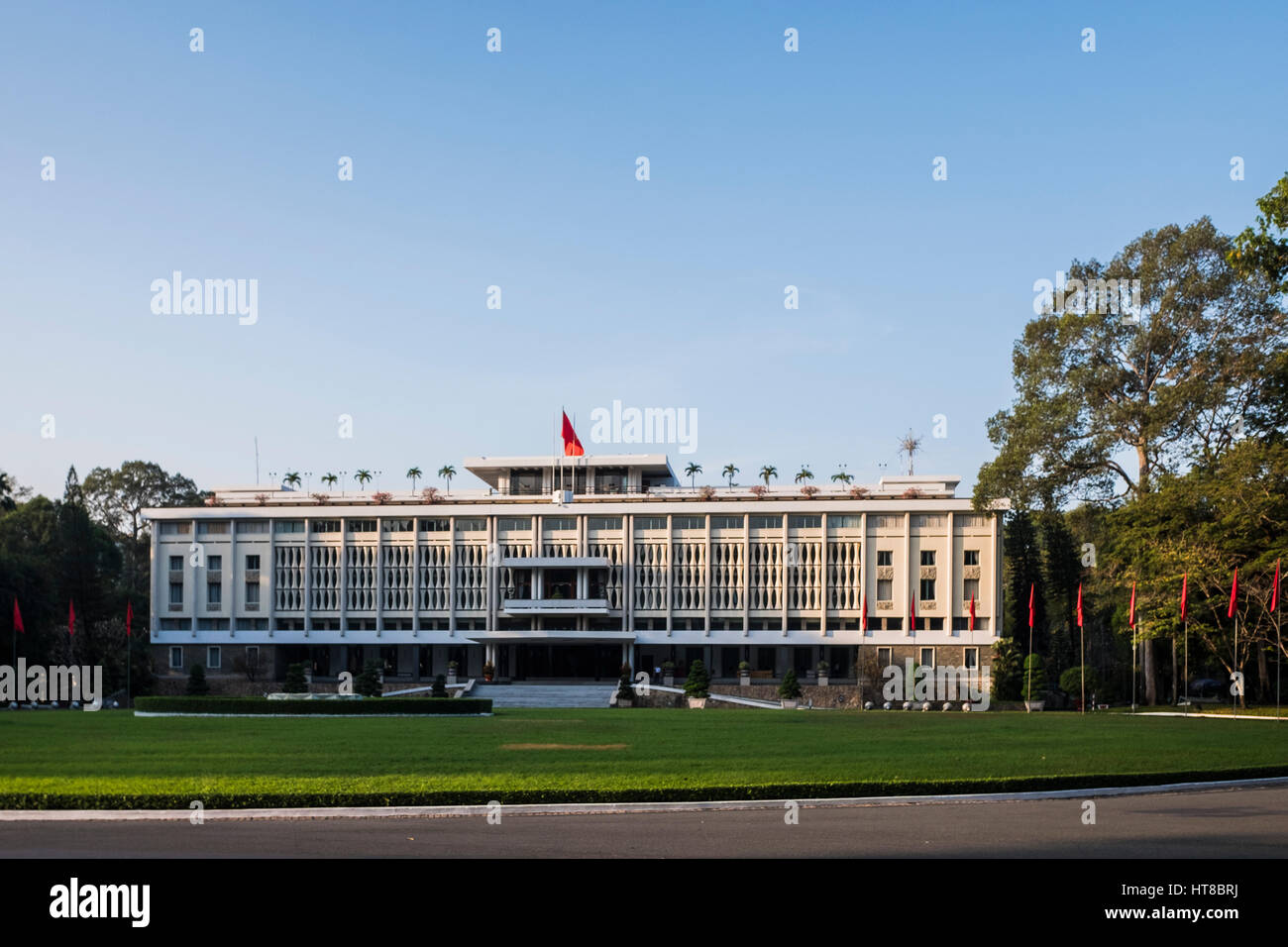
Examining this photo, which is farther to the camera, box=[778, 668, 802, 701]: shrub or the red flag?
the red flag

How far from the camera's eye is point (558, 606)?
266 feet

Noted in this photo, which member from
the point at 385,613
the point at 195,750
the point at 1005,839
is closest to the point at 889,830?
the point at 1005,839

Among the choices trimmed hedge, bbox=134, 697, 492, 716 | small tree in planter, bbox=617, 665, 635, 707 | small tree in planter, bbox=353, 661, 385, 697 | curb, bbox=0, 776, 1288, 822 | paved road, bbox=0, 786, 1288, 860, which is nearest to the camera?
paved road, bbox=0, 786, 1288, 860

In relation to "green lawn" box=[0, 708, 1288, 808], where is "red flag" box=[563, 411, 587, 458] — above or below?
above

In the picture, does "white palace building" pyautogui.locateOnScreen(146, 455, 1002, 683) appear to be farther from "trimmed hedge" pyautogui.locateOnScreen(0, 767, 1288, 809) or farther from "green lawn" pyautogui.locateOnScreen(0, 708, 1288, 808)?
"trimmed hedge" pyautogui.locateOnScreen(0, 767, 1288, 809)

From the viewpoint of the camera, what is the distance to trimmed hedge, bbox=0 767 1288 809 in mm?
17109

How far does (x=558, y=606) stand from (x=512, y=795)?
208ft

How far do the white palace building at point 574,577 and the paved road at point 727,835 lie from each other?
61147 mm

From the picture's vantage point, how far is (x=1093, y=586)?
5491 centimetres

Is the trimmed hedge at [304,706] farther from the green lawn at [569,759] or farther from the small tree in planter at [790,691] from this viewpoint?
the small tree in planter at [790,691]

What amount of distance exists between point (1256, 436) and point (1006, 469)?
10068 mm

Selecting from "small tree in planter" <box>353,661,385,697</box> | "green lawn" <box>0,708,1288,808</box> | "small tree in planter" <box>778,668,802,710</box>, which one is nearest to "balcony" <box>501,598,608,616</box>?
"small tree in planter" <box>778,668,802,710</box>

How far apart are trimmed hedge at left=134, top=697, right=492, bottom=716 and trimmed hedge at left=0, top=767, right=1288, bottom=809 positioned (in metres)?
25.1
